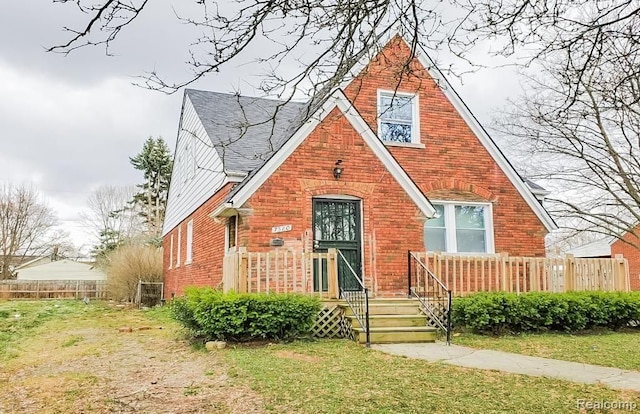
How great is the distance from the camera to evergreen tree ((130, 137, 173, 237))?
1743 inches

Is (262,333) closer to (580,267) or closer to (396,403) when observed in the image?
(396,403)

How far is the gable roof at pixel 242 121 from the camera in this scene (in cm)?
1295

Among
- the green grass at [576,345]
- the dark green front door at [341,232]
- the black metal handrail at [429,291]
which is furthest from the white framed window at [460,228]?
the green grass at [576,345]

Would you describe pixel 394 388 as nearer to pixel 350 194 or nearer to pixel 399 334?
pixel 399 334

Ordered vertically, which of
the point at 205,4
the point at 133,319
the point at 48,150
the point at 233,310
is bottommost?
the point at 133,319

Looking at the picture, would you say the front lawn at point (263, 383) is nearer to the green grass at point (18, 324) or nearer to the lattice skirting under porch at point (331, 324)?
the lattice skirting under porch at point (331, 324)

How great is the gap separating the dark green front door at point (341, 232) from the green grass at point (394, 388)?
168 inches

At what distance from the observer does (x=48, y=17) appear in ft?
14.8

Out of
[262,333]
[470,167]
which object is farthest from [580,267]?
[262,333]

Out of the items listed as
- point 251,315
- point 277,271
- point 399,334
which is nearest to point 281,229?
point 277,271

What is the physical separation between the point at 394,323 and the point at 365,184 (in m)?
3.61

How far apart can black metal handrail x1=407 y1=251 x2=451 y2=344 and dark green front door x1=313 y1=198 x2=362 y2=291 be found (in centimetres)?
120

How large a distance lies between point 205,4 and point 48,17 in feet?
4.71

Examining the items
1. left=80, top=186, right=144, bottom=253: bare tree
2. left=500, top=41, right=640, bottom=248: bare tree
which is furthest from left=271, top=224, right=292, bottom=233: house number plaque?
left=80, top=186, right=144, bottom=253: bare tree
